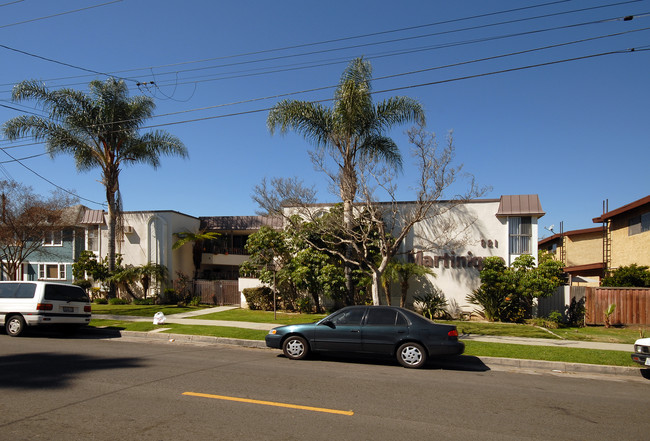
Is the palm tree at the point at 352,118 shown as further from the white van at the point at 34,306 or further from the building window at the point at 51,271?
the building window at the point at 51,271

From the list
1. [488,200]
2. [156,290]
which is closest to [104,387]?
[488,200]

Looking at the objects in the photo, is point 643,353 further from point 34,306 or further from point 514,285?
point 34,306

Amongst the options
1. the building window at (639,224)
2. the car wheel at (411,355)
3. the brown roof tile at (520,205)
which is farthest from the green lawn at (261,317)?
the building window at (639,224)

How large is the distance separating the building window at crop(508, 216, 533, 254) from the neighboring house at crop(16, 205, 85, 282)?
24.5m

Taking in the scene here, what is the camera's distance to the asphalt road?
5.21 meters

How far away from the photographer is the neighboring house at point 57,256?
2741 centimetres

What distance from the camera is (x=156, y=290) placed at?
77.5 feet

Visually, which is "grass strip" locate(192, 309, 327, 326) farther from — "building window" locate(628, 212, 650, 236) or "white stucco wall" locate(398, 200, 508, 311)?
"building window" locate(628, 212, 650, 236)

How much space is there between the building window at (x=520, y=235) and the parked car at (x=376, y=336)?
33.3ft

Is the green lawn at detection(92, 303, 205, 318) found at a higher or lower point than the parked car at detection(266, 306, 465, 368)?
lower

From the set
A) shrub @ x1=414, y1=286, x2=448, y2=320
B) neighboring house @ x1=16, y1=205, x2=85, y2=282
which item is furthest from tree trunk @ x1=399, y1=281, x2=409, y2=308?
neighboring house @ x1=16, y1=205, x2=85, y2=282

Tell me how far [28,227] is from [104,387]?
19726 mm

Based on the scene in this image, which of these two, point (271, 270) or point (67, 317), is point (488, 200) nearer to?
point (271, 270)

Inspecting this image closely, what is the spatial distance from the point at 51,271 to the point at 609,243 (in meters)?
34.7
